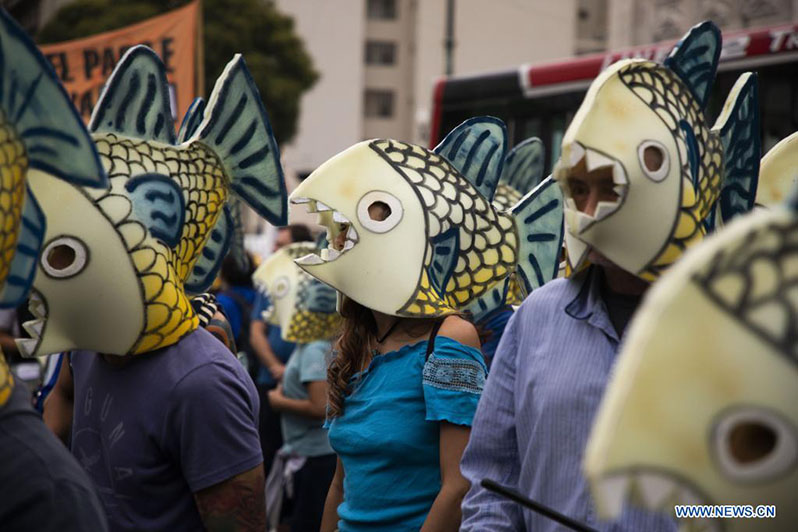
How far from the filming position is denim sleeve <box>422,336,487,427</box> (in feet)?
9.92

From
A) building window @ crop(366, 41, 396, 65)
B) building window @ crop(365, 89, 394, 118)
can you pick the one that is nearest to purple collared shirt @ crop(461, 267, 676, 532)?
building window @ crop(365, 89, 394, 118)

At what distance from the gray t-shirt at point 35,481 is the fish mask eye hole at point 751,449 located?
1.10m

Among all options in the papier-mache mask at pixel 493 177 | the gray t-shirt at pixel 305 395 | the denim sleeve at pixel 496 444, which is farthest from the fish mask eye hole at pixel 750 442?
the gray t-shirt at pixel 305 395

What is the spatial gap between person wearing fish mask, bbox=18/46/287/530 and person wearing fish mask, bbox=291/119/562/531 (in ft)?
1.21

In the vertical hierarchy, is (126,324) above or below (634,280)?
below

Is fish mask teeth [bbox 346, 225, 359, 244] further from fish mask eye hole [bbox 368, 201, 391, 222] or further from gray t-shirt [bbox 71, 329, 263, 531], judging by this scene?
gray t-shirt [bbox 71, 329, 263, 531]

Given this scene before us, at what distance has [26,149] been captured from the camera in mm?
1943

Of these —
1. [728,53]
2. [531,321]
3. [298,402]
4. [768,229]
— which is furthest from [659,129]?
[728,53]

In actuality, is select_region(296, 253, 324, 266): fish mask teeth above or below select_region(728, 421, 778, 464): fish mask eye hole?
above

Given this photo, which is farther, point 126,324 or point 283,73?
point 283,73

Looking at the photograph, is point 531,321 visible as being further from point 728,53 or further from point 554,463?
point 728,53

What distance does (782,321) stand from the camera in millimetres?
1287

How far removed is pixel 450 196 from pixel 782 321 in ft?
7.10

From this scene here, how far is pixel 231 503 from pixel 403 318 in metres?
0.80
